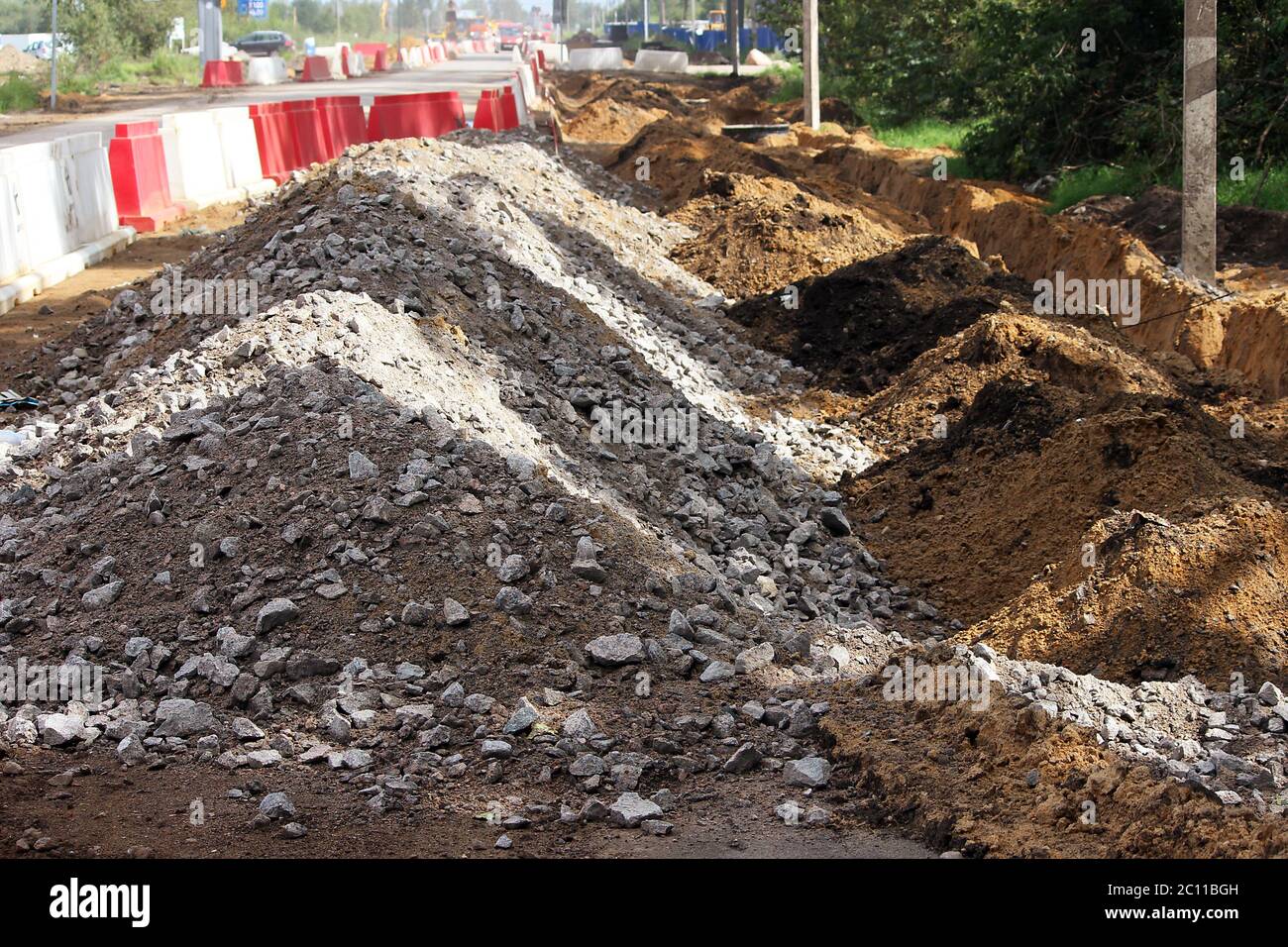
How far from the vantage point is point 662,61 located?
6009cm

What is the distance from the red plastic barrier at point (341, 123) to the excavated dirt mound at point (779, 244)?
706 cm

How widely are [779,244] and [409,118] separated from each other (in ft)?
28.4

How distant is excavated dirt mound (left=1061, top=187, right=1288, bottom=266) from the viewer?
1432 cm

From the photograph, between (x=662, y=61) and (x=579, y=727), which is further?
(x=662, y=61)

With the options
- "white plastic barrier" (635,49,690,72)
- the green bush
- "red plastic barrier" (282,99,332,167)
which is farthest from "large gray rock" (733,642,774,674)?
"white plastic barrier" (635,49,690,72)

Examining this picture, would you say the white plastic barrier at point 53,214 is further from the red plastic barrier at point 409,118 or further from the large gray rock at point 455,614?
the large gray rock at point 455,614

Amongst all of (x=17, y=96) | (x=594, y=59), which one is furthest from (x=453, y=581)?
(x=594, y=59)

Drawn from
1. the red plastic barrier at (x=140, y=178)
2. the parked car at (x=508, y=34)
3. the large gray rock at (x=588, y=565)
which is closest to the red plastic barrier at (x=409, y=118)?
the red plastic barrier at (x=140, y=178)

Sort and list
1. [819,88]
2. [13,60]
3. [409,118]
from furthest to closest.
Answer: [13,60] → [819,88] → [409,118]

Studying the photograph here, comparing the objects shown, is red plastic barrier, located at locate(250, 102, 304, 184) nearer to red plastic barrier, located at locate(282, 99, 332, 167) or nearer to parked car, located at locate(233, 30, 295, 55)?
red plastic barrier, located at locate(282, 99, 332, 167)

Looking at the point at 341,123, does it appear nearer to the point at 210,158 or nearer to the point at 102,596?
the point at 210,158

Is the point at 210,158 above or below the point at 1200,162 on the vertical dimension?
above

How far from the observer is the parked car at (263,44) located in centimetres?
6519
